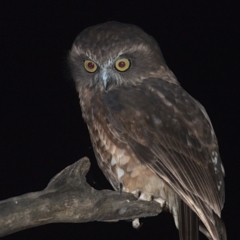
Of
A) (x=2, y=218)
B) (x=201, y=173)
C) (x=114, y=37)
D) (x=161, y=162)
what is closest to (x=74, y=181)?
(x=2, y=218)

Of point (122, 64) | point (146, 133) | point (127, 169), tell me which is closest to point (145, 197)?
point (127, 169)

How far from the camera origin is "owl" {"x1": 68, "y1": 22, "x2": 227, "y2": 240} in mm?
2445

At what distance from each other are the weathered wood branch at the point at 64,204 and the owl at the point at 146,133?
21cm

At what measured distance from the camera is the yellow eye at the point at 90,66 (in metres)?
2.71

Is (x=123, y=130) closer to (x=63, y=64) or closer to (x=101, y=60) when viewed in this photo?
(x=101, y=60)

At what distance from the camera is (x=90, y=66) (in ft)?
8.98

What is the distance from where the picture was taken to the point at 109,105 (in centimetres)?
254

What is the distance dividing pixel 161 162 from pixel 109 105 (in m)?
0.37

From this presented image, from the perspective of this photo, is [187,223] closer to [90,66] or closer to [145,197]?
[145,197]

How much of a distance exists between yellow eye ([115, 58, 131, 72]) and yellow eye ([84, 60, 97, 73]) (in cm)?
11

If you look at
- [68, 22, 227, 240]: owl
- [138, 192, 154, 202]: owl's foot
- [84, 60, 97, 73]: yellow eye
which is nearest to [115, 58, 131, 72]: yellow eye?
[68, 22, 227, 240]: owl

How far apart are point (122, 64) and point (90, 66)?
165mm

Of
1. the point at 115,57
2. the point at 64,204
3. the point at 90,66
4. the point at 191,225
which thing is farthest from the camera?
the point at 90,66

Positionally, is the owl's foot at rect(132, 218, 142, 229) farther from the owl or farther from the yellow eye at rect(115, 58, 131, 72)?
the yellow eye at rect(115, 58, 131, 72)
